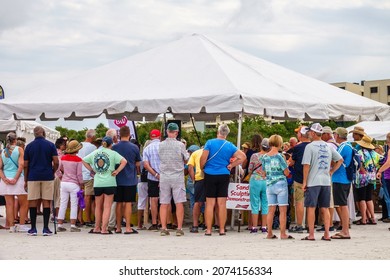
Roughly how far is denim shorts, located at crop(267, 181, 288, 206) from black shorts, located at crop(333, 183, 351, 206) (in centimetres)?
113

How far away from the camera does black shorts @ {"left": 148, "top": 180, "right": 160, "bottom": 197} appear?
1493cm

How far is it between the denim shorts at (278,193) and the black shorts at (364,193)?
183 inches

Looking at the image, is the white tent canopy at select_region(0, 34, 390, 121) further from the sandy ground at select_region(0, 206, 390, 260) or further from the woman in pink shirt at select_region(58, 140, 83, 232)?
the sandy ground at select_region(0, 206, 390, 260)

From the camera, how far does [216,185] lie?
13.8m

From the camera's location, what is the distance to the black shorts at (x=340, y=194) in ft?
43.9

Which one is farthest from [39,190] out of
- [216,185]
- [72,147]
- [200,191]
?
[216,185]

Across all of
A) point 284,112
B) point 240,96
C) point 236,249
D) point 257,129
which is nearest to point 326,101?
point 284,112

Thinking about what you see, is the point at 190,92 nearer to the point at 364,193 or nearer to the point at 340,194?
the point at 340,194

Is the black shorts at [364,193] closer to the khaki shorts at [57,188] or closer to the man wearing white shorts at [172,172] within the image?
the man wearing white shorts at [172,172]

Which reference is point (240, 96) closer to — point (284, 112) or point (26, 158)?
point (284, 112)

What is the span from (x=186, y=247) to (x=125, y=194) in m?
2.69

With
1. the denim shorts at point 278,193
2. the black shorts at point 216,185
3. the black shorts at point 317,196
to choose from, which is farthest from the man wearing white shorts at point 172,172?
the black shorts at point 317,196

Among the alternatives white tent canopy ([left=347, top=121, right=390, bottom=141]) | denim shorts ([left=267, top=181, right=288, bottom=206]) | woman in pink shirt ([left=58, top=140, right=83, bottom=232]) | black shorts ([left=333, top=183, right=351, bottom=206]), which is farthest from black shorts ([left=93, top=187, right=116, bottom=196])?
white tent canopy ([left=347, top=121, right=390, bottom=141])

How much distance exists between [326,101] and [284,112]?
1475 millimetres
